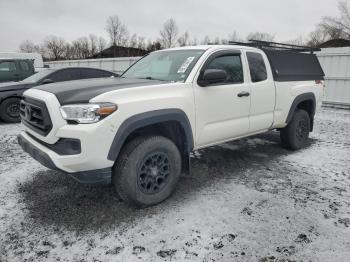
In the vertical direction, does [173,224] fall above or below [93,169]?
below

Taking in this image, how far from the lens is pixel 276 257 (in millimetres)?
2502

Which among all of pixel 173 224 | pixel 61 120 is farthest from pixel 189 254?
pixel 61 120

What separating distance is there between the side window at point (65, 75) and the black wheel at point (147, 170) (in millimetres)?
5901

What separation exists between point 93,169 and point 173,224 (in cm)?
98

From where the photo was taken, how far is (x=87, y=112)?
8.99ft

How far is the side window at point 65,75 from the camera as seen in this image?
809 cm

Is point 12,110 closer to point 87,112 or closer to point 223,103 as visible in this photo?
point 87,112

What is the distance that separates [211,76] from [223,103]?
1.81ft

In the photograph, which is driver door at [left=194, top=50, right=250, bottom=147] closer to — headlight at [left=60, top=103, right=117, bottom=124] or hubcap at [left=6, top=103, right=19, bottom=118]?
headlight at [left=60, top=103, right=117, bottom=124]

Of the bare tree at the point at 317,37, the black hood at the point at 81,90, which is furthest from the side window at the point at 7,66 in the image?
the bare tree at the point at 317,37

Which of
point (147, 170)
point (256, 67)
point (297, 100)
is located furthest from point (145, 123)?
point (297, 100)

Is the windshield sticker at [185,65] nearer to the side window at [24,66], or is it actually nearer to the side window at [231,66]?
the side window at [231,66]

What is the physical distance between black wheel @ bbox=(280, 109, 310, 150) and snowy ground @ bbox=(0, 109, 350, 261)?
74 cm

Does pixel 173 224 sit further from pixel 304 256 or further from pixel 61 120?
pixel 61 120
